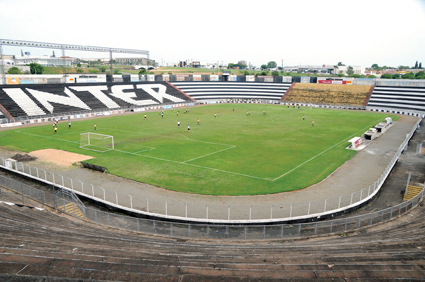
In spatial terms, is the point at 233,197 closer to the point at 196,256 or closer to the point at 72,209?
the point at 196,256

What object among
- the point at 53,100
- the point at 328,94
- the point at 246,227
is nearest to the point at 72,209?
the point at 246,227

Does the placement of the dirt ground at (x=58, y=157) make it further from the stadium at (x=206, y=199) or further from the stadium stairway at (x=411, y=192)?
the stadium stairway at (x=411, y=192)

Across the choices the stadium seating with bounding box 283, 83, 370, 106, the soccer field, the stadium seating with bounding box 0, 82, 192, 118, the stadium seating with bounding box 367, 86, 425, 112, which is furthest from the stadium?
the stadium seating with bounding box 283, 83, 370, 106

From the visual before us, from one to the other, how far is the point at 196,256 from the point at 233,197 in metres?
11.0

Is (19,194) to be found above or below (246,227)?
below

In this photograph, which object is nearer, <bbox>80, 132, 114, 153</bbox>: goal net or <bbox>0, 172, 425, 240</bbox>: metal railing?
<bbox>0, 172, 425, 240</bbox>: metal railing

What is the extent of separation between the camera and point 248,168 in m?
32.6

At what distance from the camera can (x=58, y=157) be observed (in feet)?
Answer: 119

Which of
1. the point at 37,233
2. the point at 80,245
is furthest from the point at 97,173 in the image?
the point at 80,245

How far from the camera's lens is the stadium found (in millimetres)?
13203

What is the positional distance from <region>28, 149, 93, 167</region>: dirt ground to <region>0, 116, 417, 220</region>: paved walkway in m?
1.35

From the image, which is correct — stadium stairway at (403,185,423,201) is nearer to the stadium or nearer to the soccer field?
the stadium

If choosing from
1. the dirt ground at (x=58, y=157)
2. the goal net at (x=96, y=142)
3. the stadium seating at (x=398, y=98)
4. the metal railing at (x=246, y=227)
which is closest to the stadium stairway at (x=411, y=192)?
the metal railing at (x=246, y=227)

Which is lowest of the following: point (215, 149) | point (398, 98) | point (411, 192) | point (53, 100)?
point (411, 192)
